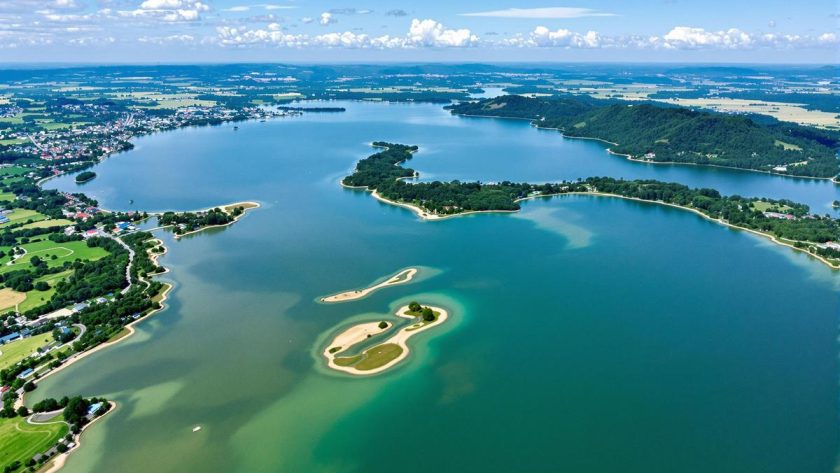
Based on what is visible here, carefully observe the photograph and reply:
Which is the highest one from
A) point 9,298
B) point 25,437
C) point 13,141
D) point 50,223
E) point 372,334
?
point 13,141

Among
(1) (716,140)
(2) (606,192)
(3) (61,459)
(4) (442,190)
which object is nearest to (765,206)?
(2) (606,192)

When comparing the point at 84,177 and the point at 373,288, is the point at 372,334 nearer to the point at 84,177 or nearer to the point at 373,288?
the point at 373,288

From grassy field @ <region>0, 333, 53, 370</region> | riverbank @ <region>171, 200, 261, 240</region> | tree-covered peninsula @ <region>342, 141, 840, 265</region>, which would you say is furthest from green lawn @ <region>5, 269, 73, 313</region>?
tree-covered peninsula @ <region>342, 141, 840, 265</region>

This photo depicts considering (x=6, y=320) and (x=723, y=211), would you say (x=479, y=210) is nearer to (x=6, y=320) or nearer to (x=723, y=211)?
(x=723, y=211)

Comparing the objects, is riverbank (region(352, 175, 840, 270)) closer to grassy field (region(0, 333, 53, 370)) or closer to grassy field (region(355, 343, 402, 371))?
grassy field (region(355, 343, 402, 371))

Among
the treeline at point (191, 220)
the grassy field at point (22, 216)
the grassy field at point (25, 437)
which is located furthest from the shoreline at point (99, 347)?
the grassy field at point (22, 216)

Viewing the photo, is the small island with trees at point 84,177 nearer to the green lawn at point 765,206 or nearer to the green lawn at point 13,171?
the green lawn at point 13,171
